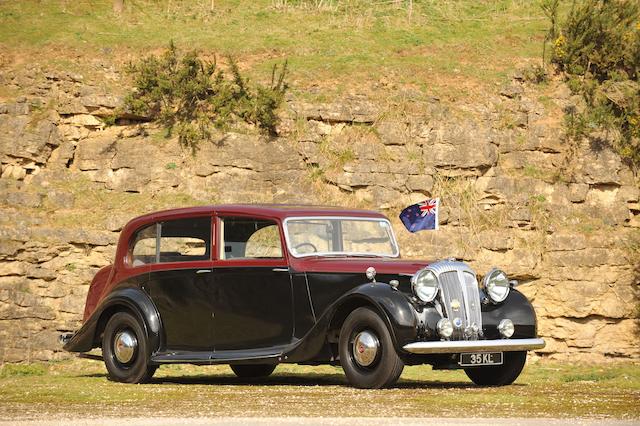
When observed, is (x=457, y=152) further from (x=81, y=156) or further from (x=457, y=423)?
(x=457, y=423)

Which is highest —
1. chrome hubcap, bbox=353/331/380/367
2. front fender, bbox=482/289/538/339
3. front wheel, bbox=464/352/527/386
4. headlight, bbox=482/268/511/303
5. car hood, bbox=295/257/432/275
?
car hood, bbox=295/257/432/275

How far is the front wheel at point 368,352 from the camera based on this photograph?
31.4 ft

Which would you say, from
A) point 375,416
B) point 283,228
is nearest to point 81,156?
point 283,228

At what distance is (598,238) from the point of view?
20.5 metres

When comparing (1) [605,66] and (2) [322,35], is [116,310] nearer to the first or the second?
(2) [322,35]

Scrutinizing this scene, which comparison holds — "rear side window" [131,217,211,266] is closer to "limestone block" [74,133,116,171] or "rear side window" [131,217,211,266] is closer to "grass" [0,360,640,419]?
"grass" [0,360,640,419]

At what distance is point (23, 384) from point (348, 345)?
159 inches

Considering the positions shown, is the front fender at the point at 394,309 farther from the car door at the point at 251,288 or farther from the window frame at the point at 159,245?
the window frame at the point at 159,245

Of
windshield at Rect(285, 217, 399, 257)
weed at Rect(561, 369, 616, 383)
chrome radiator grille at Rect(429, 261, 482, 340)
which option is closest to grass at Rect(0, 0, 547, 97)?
weed at Rect(561, 369, 616, 383)

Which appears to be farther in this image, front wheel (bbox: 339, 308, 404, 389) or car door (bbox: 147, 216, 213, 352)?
car door (bbox: 147, 216, 213, 352)

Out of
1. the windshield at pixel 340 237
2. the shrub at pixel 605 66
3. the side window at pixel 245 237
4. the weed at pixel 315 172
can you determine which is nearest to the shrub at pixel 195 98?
the weed at pixel 315 172

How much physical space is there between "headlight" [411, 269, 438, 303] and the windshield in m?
1.34

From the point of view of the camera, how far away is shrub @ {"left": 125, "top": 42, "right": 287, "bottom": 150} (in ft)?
69.6

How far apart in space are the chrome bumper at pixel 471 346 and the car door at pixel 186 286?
2762 mm
